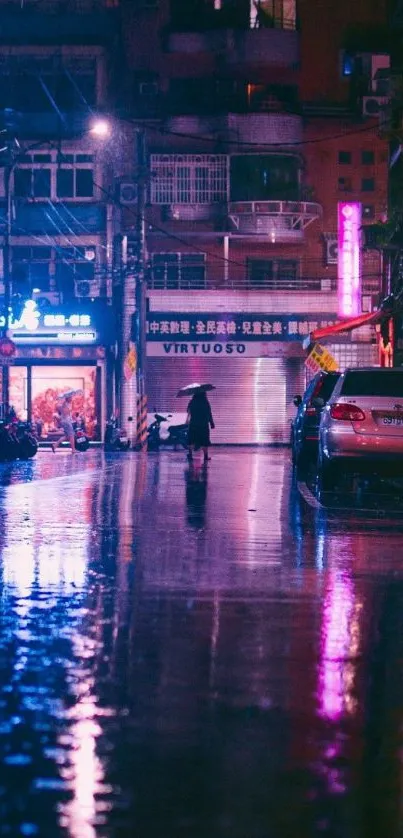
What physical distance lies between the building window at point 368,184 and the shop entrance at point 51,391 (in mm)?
12456

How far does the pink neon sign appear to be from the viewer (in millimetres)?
51625

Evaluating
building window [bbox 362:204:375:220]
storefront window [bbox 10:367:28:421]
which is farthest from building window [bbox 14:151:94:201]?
building window [bbox 362:204:375:220]

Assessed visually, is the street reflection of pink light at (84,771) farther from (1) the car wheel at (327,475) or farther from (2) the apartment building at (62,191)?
(2) the apartment building at (62,191)

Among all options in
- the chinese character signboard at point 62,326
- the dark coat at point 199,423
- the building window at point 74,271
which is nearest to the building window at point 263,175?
the building window at point 74,271

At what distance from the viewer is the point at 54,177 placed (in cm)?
5638

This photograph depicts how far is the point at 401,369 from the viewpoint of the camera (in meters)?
21.4

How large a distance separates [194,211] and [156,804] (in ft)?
172

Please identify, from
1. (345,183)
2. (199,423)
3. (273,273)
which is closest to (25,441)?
(199,423)

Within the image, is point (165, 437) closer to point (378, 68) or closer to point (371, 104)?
point (371, 104)

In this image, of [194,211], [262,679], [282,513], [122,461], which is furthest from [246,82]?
[262,679]

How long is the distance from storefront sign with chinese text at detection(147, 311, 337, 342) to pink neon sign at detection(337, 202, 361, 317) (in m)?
5.82

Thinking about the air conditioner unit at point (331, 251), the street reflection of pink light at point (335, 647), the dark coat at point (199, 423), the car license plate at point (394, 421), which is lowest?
the dark coat at point (199, 423)

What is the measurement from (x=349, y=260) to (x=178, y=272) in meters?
8.51

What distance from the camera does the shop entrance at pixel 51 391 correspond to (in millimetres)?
57188
